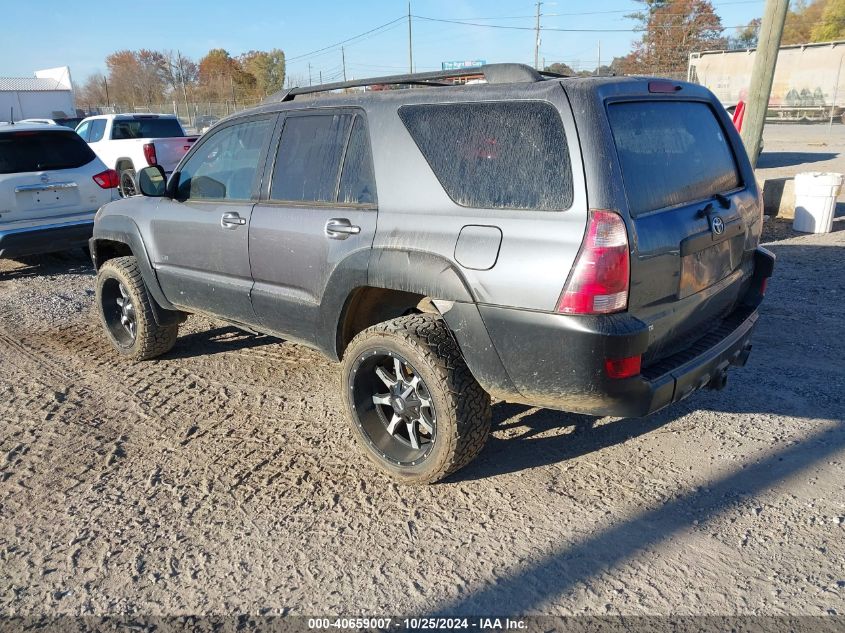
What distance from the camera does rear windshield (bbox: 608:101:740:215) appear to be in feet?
8.97

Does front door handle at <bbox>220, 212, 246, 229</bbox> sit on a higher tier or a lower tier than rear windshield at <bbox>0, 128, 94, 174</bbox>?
lower

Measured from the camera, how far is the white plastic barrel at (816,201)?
8.17 m

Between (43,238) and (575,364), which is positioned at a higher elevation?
(575,364)

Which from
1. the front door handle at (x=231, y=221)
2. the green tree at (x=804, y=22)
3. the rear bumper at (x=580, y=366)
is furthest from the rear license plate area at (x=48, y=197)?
the green tree at (x=804, y=22)

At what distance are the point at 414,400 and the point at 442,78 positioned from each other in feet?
5.50

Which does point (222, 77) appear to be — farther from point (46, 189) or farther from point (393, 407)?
point (393, 407)

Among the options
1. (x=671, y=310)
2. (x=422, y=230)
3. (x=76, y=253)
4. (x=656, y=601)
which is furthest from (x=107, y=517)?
(x=76, y=253)

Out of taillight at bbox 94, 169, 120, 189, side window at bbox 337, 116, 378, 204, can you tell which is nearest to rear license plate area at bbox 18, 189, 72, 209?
taillight at bbox 94, 169, 120, 189

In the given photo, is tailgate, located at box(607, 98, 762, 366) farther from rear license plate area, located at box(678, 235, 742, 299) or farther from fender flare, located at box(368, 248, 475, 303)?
fender flare, located at box(368, 248, 475, 303)

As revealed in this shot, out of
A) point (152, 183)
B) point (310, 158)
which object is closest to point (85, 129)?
Answer: point (152, 183)

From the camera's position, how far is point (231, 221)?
3975mm

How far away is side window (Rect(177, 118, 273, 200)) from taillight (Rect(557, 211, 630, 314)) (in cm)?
221

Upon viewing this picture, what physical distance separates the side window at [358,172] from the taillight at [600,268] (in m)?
1.15

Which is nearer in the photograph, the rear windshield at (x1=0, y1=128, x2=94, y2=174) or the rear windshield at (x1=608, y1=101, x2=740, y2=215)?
the rear windshield at (x1=608, y1=101, x2=740, y2=215)
